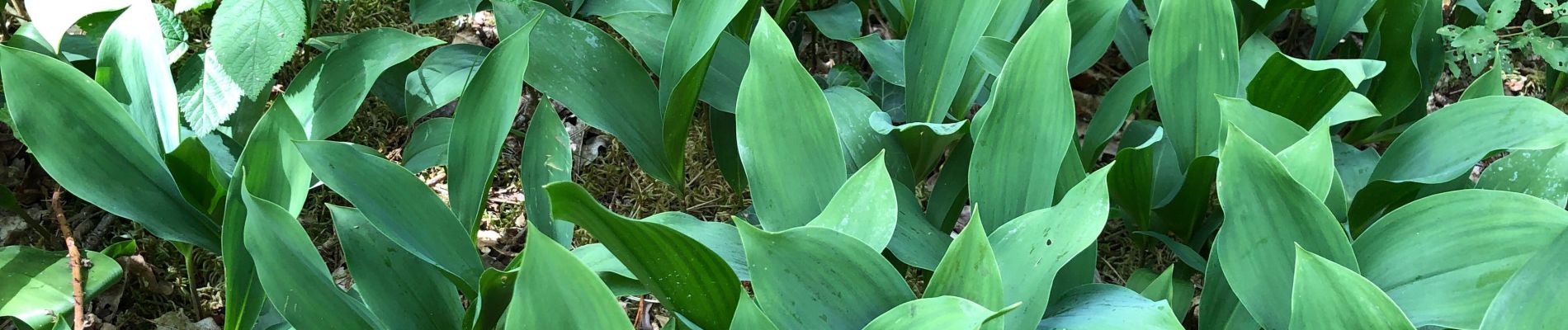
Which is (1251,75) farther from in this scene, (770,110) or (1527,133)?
(770,110)

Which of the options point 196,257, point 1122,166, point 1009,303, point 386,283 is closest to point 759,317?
point 1009,303

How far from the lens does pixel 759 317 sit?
0.74m

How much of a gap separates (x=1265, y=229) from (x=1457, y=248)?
187 millimetres

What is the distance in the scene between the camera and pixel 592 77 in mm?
1209

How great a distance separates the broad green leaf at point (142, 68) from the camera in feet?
3.63

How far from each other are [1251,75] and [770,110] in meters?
0.74

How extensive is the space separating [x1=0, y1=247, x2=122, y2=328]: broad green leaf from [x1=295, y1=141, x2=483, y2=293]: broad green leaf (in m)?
0.40

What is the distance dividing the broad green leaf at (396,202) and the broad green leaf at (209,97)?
0.86 ft

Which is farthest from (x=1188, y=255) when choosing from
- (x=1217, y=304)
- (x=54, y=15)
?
(x=54, y=15)

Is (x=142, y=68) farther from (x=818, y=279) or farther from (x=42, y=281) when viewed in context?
(x=818, y=279)

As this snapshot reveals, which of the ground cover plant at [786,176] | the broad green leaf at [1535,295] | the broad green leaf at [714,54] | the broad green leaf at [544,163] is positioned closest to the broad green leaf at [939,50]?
the ground cover plant at [786,176]

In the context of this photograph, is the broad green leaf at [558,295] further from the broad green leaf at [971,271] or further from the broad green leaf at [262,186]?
the broad green leaf at [262,186]

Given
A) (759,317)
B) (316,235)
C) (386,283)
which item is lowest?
(316,235)

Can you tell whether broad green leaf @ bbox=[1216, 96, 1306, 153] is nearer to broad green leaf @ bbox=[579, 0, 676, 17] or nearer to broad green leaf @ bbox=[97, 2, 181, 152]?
broad green leaf @ bbox=[579, 0, 676, 17]
